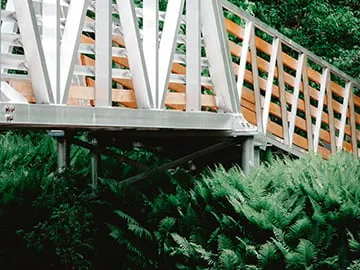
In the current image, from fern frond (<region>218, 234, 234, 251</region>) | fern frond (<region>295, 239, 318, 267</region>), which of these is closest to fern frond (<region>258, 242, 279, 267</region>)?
fern frond (<region>295, 239, 318, 267</region>)

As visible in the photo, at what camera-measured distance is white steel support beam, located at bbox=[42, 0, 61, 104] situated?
A: 765 centimetres

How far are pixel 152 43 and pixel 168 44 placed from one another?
0.87ft

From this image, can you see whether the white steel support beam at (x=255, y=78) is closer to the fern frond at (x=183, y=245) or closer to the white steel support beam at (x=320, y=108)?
the white steel support beam at (x=320, y=108)

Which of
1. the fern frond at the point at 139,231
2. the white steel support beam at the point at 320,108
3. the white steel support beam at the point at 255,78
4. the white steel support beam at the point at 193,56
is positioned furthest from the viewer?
the white steel support beam at the point at 320,108

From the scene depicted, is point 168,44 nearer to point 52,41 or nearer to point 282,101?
point 52,41

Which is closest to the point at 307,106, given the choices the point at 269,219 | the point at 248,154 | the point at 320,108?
the point at 320,108

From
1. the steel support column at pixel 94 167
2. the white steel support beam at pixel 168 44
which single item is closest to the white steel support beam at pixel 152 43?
the white steel support beam at pixel 168 44

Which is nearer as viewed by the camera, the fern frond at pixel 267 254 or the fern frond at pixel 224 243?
the fern frond at pixel 267 254

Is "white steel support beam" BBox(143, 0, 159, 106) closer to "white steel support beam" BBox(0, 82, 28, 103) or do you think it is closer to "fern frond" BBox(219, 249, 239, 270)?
"fern frond" BBox(219, 249, 239, 270)

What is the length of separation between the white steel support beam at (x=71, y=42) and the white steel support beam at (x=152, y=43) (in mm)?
1228

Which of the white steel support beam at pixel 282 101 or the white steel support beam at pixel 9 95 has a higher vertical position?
the white steel support beam at pixel 282 101

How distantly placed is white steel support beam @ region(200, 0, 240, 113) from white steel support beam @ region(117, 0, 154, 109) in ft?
4.89

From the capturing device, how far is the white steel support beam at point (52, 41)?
765cm

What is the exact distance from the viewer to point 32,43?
24.1 ft
